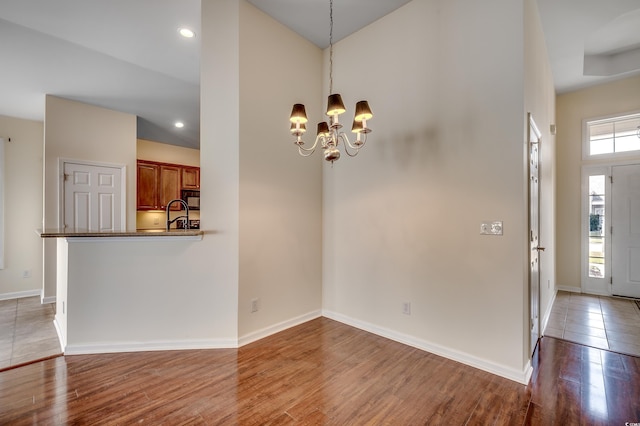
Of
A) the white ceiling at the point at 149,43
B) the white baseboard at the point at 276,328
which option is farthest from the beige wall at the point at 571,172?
the white baseboard at the point at 276,328

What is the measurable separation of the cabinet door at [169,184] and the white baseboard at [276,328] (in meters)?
4.14

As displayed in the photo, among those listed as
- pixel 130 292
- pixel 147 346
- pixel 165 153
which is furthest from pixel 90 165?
pixel 147 346

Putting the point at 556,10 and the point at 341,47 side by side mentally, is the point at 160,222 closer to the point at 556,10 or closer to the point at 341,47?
the point at 341,47

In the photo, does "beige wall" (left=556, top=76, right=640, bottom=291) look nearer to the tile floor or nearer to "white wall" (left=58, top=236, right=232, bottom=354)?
"white wall" (left=58, top=236, right=232, bottom=354)

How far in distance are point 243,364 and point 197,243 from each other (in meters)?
1.18

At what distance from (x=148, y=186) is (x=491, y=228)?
19.4 feet

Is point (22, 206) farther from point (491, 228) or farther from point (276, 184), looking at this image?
point (491, 228)

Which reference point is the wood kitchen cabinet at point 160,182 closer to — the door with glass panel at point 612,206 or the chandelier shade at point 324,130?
the chandelier shade at point 324,130

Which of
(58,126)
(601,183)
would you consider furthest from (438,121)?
(58,126)

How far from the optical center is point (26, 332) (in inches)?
125

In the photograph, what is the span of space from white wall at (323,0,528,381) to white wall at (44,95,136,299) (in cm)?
389

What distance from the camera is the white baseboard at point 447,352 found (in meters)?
2.22

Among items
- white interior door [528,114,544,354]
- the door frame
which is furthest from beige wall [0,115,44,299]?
white interior door [528,114,544,354]

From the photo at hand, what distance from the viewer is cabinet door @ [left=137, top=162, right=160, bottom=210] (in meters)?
5.56
